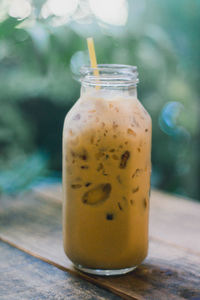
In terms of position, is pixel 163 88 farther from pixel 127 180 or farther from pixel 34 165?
pixel 127 180

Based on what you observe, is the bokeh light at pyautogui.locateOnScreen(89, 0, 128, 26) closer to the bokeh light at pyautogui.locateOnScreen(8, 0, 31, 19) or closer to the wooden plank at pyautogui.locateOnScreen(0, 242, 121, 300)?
the bokeh light at pyautogui.locateOnScreen(8, 0, 31, 19)

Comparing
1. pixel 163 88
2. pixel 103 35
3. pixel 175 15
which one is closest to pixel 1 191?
pixel 103 35

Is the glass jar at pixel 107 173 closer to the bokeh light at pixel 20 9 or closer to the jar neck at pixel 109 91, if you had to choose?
the jar neck at pixel 109 91

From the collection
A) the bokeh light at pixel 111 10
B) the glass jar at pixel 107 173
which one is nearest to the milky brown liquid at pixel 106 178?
the glass jar at pixel 107 173

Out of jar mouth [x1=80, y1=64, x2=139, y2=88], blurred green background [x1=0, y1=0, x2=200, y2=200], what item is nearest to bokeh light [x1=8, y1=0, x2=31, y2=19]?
blurred green background [x1=0, y1=0, x2=200, y2=200]

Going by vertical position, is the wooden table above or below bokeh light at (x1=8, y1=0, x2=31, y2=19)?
below

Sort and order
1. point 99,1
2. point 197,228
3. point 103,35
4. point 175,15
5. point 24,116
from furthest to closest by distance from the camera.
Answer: point 175,15 < point 24,116 < point 99,1 < point 103,35 < point 197,228
